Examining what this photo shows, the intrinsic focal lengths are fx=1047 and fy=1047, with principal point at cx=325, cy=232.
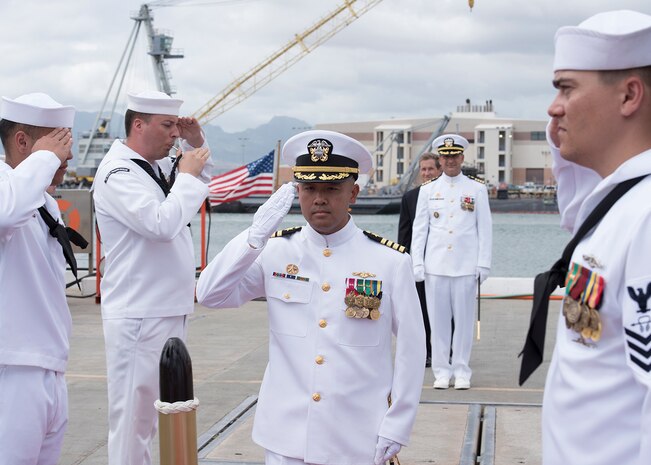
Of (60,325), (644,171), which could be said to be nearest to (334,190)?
(60,325)

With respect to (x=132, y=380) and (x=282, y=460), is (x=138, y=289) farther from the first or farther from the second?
(x=282, y=460)

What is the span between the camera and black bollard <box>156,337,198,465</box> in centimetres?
277

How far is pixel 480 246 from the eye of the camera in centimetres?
859

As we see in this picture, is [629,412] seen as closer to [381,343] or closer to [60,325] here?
[381,343]

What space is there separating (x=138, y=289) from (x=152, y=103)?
913 millimetres

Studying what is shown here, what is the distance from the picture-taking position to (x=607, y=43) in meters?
2.42

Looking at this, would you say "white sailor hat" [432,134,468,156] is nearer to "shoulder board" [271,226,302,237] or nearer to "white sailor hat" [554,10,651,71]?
"shoulder board" [271,226,302,237]

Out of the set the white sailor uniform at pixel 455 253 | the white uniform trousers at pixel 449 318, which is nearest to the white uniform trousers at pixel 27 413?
the white uniform trousers at pixel 449 318

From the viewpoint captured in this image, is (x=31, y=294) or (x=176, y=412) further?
(x=31, y=294)

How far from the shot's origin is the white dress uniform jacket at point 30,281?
3.73m

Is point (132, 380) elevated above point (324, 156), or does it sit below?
below

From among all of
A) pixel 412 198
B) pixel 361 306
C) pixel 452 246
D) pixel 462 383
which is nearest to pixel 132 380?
A: pixel 361 306

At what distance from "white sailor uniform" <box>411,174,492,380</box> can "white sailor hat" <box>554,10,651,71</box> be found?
19.9 ft

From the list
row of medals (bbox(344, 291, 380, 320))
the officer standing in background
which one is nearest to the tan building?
the officer standing in background
